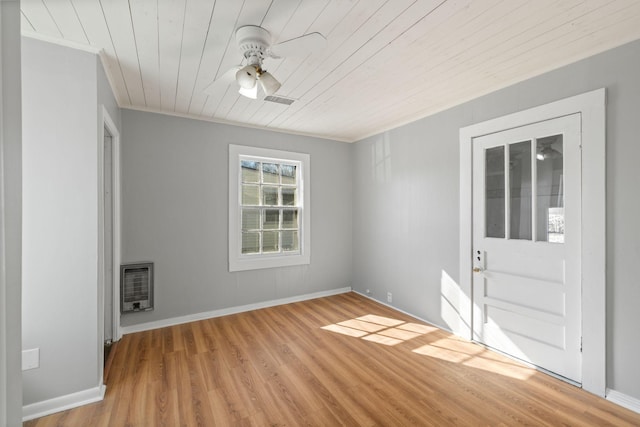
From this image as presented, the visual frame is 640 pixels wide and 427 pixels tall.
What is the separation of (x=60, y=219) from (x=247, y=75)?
163 cm

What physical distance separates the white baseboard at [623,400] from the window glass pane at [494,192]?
1325 mm

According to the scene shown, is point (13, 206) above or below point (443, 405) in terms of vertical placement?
above

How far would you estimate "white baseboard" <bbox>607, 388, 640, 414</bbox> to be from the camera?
2035 mm

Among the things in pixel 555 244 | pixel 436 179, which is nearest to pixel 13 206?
pixel 555 244

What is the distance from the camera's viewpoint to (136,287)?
3.37 m

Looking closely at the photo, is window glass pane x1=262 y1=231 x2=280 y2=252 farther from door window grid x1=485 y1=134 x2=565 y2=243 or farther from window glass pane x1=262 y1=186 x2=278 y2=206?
door window grid x1=485 y1=134 x2=565 y2=243

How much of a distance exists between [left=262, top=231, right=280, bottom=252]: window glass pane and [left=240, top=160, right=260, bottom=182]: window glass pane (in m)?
0.78

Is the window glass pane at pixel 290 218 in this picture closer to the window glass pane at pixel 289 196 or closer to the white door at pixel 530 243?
the window glass pane at pixel 289 196

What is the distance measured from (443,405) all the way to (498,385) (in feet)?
1.88

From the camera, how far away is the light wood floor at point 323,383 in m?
2.01

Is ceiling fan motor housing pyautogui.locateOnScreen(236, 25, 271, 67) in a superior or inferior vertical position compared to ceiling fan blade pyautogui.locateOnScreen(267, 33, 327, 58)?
superior

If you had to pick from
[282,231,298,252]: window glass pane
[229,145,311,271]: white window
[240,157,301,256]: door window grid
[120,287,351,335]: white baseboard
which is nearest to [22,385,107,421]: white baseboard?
[120,287,351,335]: white baseboard

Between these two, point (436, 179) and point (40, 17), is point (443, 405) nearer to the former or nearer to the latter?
point (436, 179)

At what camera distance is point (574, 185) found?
234 centimetres
